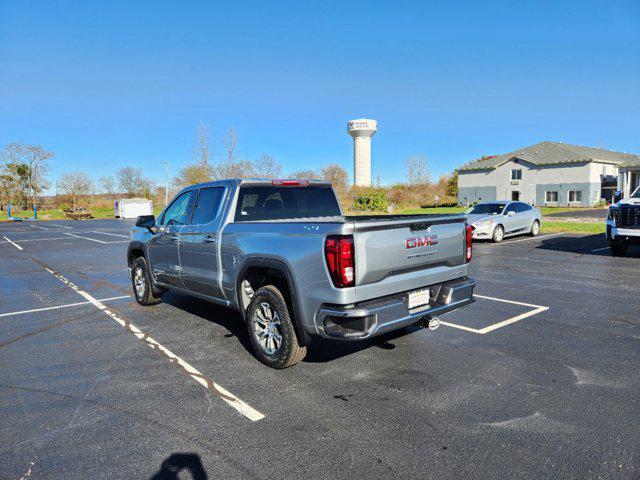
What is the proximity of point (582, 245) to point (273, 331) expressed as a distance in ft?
45.9

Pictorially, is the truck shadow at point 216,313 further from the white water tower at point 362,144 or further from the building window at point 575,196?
the white water tower at point 362,144

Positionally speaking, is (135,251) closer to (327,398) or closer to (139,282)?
(139,282)

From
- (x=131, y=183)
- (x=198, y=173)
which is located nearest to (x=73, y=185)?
(x=131, y=183)

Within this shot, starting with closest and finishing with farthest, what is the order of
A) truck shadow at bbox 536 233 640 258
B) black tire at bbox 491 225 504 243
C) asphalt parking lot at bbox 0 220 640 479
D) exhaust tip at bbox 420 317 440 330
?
asphalt parking lot at bbox 0 220 640 479 < exhaust tip at bbox 420 317 440 330 < truck shadow at bbox 536 233 640 258 < black tire at bbox 491 225 504 243

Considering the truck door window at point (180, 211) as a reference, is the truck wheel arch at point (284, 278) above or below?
below

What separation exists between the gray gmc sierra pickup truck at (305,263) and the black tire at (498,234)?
11866 mm

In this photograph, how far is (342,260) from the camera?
3656 mm

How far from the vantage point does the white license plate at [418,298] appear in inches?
163

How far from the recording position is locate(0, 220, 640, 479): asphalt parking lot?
292cm

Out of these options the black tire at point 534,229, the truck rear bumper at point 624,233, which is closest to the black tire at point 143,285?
the truck rear bumper at point 624,233

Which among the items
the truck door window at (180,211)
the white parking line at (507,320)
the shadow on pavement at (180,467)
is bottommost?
the shadow on pavement at (180,467)

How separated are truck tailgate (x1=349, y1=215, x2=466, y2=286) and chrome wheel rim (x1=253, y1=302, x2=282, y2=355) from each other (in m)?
1.10

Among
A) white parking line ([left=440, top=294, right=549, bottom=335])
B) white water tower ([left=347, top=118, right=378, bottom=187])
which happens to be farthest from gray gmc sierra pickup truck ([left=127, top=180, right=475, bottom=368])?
white water tower ([left=347, top=118, right=378, bottom=187])

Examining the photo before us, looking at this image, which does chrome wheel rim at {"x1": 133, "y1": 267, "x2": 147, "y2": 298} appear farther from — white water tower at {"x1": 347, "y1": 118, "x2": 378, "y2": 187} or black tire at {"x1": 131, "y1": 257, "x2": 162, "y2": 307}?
white water tower at {"x1": 347, "y1": 118, "x2": 378, "y2": 187}
